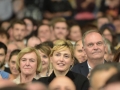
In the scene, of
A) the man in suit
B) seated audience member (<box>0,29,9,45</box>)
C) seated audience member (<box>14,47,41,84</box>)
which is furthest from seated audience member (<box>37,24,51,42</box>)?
seated audience member (<box>14,47,41,84</box>)

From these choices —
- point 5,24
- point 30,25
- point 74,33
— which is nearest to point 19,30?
point 30,25

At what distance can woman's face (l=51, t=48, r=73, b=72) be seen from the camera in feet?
31.9

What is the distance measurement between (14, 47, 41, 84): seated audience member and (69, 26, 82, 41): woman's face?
507cm

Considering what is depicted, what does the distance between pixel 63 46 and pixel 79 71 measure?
50cm

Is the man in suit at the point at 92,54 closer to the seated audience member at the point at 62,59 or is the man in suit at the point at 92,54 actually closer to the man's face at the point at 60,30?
the seated audience member at the point at 62,59

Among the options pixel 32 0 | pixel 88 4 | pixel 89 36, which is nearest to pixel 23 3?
pixel 32 0

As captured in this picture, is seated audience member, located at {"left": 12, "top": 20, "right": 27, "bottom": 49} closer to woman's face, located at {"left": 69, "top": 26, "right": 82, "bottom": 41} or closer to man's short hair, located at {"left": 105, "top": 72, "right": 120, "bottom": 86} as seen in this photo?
woman's face, located at {"left": 69, "top": 26, "right": 82, "bottom": 41}

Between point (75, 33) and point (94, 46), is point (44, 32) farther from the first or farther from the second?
point (94, 46)

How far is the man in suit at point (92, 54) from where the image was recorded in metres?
10.1

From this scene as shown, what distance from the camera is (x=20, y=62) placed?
10.3 meters

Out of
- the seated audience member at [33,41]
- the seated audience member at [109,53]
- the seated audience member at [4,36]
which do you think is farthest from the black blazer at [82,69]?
the seated audience member at [4,36]

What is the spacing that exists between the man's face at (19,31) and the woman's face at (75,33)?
1140 millimetres

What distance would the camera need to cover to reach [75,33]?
15.5 m

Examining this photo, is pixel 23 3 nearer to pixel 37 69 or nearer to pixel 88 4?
pixel 88 4
